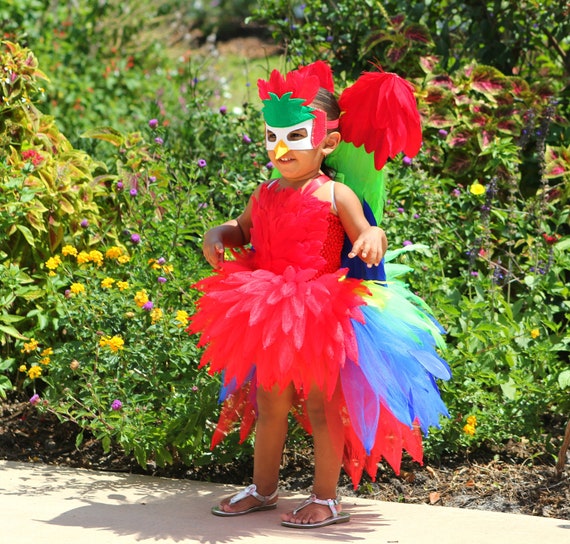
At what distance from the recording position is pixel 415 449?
3127 millimetres

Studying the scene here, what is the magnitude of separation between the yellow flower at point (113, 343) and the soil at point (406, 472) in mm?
501

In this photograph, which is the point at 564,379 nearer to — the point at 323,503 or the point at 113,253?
the point at 323,503

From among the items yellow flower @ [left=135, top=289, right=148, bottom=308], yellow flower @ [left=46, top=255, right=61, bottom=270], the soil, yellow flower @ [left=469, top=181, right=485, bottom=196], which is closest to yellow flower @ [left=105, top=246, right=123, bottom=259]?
yellow flower @ [left=46, top=255, right=61, bottom=270]

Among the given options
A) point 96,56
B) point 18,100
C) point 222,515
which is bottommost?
point 222,515

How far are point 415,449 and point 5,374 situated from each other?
6.10 feet

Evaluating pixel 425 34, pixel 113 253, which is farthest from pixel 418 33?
pixel 113 253

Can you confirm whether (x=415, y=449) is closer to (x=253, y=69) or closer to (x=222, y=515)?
(x=222, y=515)

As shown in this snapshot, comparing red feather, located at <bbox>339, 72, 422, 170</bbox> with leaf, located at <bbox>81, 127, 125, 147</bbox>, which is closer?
red feather, located at <bbox>339, 72, 422, 170</bbox>

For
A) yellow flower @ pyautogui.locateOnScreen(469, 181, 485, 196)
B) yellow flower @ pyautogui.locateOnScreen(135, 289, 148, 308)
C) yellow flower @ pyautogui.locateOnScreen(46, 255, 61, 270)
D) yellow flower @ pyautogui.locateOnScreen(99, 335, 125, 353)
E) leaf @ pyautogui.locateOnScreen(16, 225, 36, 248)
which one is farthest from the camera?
yellow flower @ pyautogui.locateOnScreen(469, 181, 485, 196)

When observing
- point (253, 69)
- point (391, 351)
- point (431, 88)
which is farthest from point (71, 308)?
point (253, 69)

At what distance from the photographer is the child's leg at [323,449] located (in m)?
3.06

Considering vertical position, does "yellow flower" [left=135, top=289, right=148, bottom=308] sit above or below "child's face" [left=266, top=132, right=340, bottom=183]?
below

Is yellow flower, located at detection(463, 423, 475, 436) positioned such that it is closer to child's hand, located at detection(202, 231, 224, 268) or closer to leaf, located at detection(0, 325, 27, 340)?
child's hand, located at detection(202, 231, 224, 268)

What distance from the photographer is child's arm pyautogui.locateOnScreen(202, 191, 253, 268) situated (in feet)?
10.4
